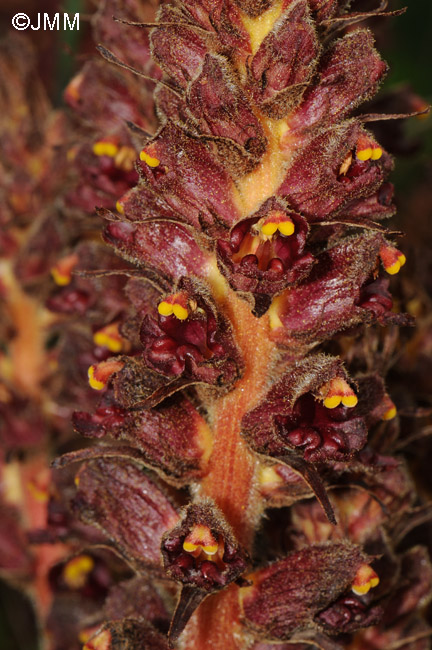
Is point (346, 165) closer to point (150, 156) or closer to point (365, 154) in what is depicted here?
point (365, 154)

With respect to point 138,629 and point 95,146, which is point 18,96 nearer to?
point 95,146

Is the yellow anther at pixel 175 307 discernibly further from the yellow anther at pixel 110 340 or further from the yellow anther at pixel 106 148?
the yellow anther at pixel 106 148

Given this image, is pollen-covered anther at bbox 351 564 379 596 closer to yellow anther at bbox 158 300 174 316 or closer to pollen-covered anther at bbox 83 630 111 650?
pollen-covered anther at bbox 83 630 111 650

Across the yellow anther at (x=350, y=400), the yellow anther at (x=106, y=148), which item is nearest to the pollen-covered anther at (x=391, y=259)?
the yellow anther at (x=350, y=400)

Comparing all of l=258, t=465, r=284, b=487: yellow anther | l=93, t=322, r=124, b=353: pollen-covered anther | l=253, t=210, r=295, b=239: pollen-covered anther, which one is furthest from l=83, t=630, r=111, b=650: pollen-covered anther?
l=253, t=210, r=295, b=239: pollen-covered anther

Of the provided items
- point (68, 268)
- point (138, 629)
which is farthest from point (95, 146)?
point (138, 629)

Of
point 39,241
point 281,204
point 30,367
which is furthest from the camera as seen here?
point 30,367
